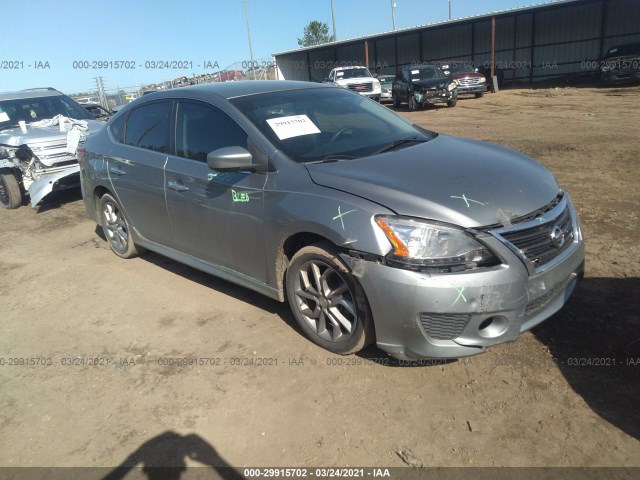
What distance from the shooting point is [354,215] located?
2.81 meters

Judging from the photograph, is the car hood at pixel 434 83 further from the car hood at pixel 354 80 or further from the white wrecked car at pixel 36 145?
the white wrecked car at pixel 36 145

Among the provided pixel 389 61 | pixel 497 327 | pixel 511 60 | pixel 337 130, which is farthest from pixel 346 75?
pixel 497 327

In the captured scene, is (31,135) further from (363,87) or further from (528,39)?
(528,39)

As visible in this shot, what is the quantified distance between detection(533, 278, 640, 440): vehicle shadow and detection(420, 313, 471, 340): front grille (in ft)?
2.52

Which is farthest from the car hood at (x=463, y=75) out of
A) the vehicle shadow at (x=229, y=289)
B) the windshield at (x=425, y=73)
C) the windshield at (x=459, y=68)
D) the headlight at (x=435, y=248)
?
the headlight at (x=435, y=248)

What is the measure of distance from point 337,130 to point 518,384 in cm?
217

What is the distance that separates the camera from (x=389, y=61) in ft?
122

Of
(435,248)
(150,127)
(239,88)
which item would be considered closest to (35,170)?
(150,127)

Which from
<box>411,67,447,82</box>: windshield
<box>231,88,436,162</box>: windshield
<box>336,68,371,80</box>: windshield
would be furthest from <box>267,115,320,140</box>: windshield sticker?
<box>336,68,371,80</box>: windshield

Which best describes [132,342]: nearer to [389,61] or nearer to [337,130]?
[337,130]

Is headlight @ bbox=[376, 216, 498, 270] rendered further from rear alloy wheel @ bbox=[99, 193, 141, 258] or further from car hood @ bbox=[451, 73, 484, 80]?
car hood @ bbox=[451, 73, 484, 80]

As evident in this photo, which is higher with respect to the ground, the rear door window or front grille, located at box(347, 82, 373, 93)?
the rear door window

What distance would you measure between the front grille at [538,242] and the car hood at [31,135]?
7800mm

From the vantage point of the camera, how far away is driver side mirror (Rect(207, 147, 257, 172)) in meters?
3.26
